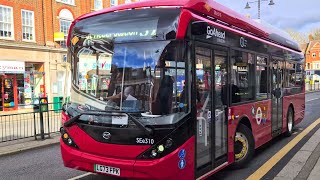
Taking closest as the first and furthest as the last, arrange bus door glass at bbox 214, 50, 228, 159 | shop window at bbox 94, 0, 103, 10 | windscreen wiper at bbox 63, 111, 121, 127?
windscreen wiper at bbox 63, 111, 121, 127 → bus door glass at bbox 214, 50, 228, 159 → shop window at bbox 94, 0, 103, 10

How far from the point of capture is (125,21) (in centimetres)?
494

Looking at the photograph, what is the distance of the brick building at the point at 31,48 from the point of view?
69.1 feet

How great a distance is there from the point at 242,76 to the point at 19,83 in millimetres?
18850

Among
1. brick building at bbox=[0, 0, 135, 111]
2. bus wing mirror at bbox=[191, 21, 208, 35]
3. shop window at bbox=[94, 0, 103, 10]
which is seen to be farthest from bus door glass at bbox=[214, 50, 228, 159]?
shop window at bbox=[94, 0, 103, 10]

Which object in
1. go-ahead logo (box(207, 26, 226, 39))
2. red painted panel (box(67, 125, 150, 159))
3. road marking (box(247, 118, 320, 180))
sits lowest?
road marking (box(247, 118, 320, 180))

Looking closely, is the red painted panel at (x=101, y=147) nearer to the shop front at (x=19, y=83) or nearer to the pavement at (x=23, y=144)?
the pavement at (x=23, y=144)

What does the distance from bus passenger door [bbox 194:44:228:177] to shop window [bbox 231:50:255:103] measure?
39 centimetres

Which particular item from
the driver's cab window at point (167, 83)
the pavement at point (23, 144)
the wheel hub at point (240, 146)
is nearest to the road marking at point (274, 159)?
the wheel hub at point (240, 146)

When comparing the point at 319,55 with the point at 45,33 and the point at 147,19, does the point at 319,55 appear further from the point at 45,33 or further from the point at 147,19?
the point at 147,19

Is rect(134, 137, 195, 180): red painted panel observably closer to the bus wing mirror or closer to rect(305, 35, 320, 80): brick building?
the bus wing mirror

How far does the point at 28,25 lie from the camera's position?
22484 millimetres

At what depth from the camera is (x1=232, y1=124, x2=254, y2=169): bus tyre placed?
6582 millimetres

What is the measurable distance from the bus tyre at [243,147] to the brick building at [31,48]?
16966 millimetres

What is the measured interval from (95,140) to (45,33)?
809 inches
